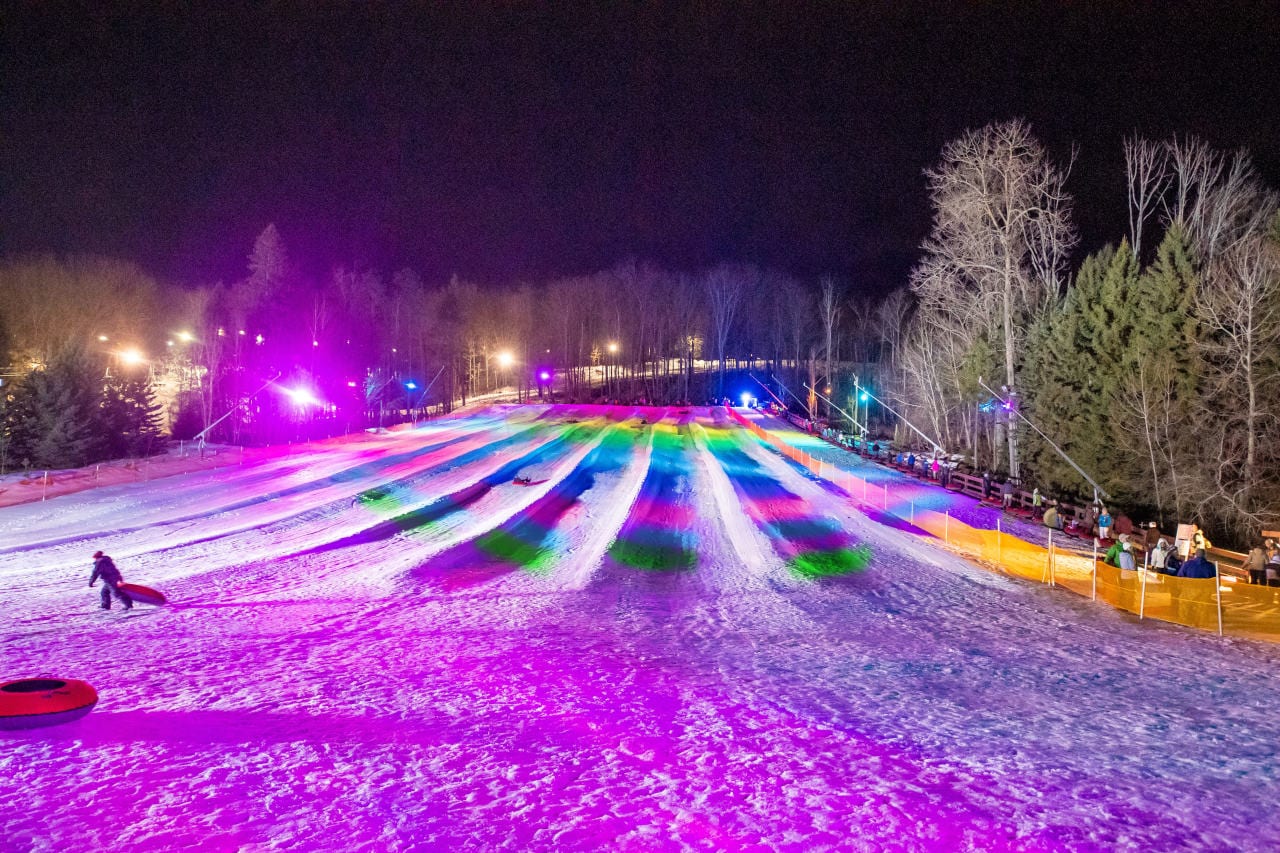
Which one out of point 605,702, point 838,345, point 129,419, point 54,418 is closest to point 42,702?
point 605,702

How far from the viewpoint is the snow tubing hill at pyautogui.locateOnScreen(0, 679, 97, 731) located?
27.6 feet

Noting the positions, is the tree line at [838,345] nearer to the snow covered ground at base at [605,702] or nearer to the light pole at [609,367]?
the light pole at [609,367]

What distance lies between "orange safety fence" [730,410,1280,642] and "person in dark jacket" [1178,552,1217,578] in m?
→ 0.15

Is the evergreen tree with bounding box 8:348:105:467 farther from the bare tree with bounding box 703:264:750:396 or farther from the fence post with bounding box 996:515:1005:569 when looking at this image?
the bare tree with bounding box 703:264:750:396

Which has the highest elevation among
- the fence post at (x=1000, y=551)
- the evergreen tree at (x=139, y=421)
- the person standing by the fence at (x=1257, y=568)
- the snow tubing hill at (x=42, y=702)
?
the evergreen tree at (x=139, y=421)

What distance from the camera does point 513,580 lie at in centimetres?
1784

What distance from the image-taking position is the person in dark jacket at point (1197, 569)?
48.4 ft

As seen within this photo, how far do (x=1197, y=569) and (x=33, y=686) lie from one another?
18.0 m

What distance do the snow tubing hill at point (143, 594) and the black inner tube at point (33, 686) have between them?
571 centimetres

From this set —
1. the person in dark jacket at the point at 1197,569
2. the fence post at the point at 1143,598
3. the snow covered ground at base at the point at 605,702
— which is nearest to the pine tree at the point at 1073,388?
the snow covered ground at base at the point at 605,702

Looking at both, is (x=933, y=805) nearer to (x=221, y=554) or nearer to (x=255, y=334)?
(x=221, y=554)

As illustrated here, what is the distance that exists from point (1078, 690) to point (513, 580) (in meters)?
11.2

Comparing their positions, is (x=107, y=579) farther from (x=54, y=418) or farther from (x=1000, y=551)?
(x=54, y=418)

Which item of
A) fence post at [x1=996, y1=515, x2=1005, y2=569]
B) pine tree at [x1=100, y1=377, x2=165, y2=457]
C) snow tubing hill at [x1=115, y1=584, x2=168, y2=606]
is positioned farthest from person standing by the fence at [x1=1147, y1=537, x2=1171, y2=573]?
pine tree at [x1=100, y1=377, x2=165, y2=457]
